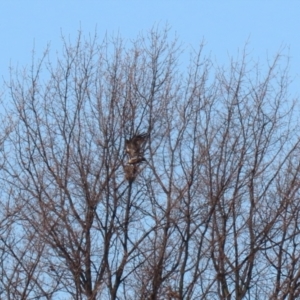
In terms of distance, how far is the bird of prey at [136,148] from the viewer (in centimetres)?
1538

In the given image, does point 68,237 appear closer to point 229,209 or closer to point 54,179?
point 54,179

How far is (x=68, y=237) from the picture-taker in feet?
49.3

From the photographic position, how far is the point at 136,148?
15453 mm

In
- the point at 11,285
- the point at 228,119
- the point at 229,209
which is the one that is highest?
the point at 228,119

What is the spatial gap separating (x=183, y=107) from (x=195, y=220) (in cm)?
171

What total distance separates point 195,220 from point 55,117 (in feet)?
8.28

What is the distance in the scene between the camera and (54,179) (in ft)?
50.4

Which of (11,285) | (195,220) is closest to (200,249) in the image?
(195,220)

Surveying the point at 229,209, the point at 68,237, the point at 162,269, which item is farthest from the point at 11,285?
the point at 229,209

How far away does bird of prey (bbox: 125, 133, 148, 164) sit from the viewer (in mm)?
15375

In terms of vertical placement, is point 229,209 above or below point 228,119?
below

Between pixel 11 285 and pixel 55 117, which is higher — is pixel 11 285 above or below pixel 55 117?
below

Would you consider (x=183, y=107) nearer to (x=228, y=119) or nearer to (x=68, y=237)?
(x=228, y=119)

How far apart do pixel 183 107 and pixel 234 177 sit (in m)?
1.27
